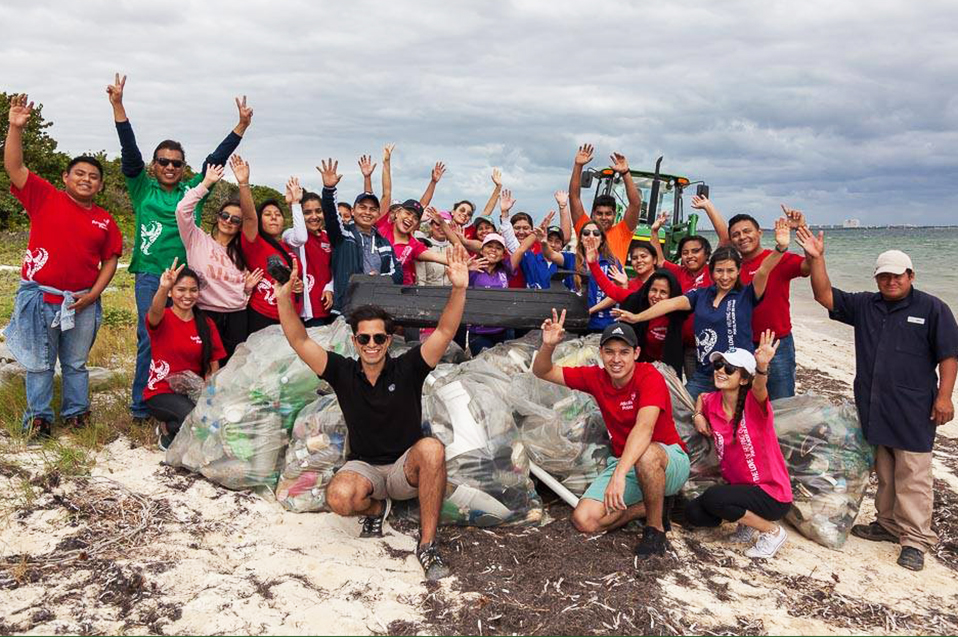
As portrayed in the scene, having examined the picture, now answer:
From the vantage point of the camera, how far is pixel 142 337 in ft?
15.3

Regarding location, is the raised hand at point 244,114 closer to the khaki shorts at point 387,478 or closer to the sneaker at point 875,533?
the khaki shorts at point 387,478

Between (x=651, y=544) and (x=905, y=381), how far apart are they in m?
1.67

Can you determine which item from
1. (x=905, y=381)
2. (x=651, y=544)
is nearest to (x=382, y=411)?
(x=651, y=544)

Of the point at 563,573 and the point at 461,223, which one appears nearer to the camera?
the point at 563,573

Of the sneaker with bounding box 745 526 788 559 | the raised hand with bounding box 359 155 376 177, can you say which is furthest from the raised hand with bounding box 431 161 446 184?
the sneaker with bounding box 745 526 788 559

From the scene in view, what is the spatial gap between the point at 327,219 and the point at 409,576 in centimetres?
269

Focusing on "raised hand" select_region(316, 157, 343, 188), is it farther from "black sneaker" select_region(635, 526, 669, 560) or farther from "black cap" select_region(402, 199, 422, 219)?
"black sneaker" select_region(635, 526, 669, 560)

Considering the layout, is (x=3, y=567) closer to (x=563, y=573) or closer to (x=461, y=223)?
(x=563, y=573)

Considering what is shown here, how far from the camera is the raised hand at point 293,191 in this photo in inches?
190

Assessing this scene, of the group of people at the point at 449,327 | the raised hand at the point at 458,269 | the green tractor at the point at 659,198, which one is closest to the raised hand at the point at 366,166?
the group of people at the point at 449,327

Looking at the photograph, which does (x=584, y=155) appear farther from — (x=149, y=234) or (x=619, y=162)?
(x=149, y=234)

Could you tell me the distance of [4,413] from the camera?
4.79m

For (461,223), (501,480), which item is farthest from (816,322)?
(501,480)

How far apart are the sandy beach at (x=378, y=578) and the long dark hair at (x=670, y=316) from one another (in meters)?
1.16
